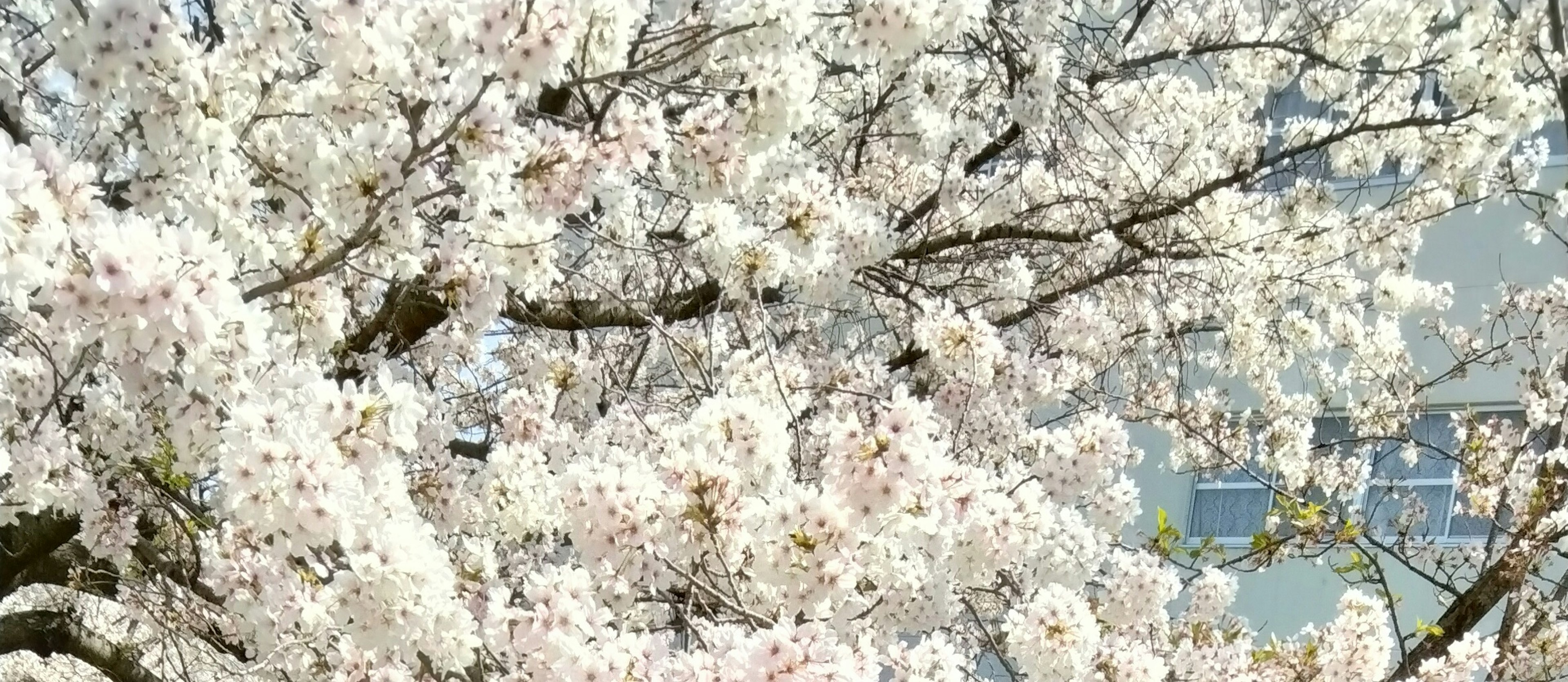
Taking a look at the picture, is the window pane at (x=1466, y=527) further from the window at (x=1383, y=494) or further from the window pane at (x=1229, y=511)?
the window pane at (x=1229, y=511)

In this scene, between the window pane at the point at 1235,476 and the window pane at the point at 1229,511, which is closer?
the window pane at the point at 1235,476

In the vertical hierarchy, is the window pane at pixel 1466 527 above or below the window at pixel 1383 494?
below

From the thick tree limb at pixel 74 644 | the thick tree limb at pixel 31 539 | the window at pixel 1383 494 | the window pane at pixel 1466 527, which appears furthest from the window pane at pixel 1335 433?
the thick tree limb at pixel 31 539

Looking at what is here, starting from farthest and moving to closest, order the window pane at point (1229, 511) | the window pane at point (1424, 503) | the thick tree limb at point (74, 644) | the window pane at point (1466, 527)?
the window pane at point (1229, 511) < the window pane at point (1424, 503) < the window pane at point (1466, 527) < the thick tree limb at point (74, 644)

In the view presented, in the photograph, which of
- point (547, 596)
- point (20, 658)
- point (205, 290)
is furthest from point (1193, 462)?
point (20, 658)

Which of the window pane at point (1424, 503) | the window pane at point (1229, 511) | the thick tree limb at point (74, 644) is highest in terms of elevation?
the window pane at point (1229, 511)

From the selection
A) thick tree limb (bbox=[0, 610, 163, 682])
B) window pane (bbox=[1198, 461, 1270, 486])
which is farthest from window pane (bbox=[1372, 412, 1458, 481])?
thick tree limb (bbox=[0, 610, 163, 682])

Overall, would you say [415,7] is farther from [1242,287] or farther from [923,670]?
[1242,287]

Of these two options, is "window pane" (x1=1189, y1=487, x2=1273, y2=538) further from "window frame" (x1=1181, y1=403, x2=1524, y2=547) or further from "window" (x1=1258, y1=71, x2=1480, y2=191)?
"window" (x1=1258, y1=71, x2=1480, y2=191)
